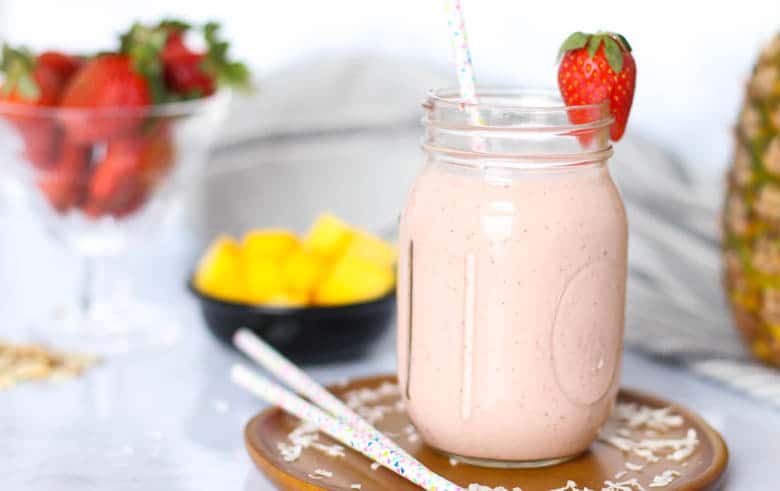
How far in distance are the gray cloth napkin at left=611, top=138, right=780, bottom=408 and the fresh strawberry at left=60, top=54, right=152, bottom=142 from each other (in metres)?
0.59

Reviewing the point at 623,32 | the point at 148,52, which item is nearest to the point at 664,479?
the point at 148,52

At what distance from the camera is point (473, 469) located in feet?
2.63

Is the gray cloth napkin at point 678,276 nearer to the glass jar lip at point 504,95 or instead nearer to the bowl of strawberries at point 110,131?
the glass jar lip at point 504,95

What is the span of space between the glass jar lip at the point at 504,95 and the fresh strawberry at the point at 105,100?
458 mm

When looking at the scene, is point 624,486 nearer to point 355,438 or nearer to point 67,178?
point 355,438

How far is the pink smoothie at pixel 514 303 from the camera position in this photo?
2.48 ft

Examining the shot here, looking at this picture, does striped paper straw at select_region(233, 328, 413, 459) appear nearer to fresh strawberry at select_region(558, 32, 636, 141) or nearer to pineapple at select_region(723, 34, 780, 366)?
fresh strawberry at select_region(558, 32, 636, 141)

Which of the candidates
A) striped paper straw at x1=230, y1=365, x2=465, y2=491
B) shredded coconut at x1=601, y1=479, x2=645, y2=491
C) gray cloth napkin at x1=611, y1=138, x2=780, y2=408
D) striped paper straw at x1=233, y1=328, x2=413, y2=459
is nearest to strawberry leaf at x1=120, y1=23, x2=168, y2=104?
Answer: striped paper straw at x1=233, y1=328, x2=413, y2=459

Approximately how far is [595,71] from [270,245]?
1.70 ft

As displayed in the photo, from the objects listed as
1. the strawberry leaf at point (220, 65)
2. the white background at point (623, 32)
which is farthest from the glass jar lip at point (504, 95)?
the white background at point (623, 32)

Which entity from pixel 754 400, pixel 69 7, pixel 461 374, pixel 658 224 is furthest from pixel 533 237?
pixel 69 7

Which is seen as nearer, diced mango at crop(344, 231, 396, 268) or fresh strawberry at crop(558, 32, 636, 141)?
fresh strawberry at crop(558, 32, 636, 141)

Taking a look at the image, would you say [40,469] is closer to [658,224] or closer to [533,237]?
[533,237]

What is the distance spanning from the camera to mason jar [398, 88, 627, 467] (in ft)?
2.48
